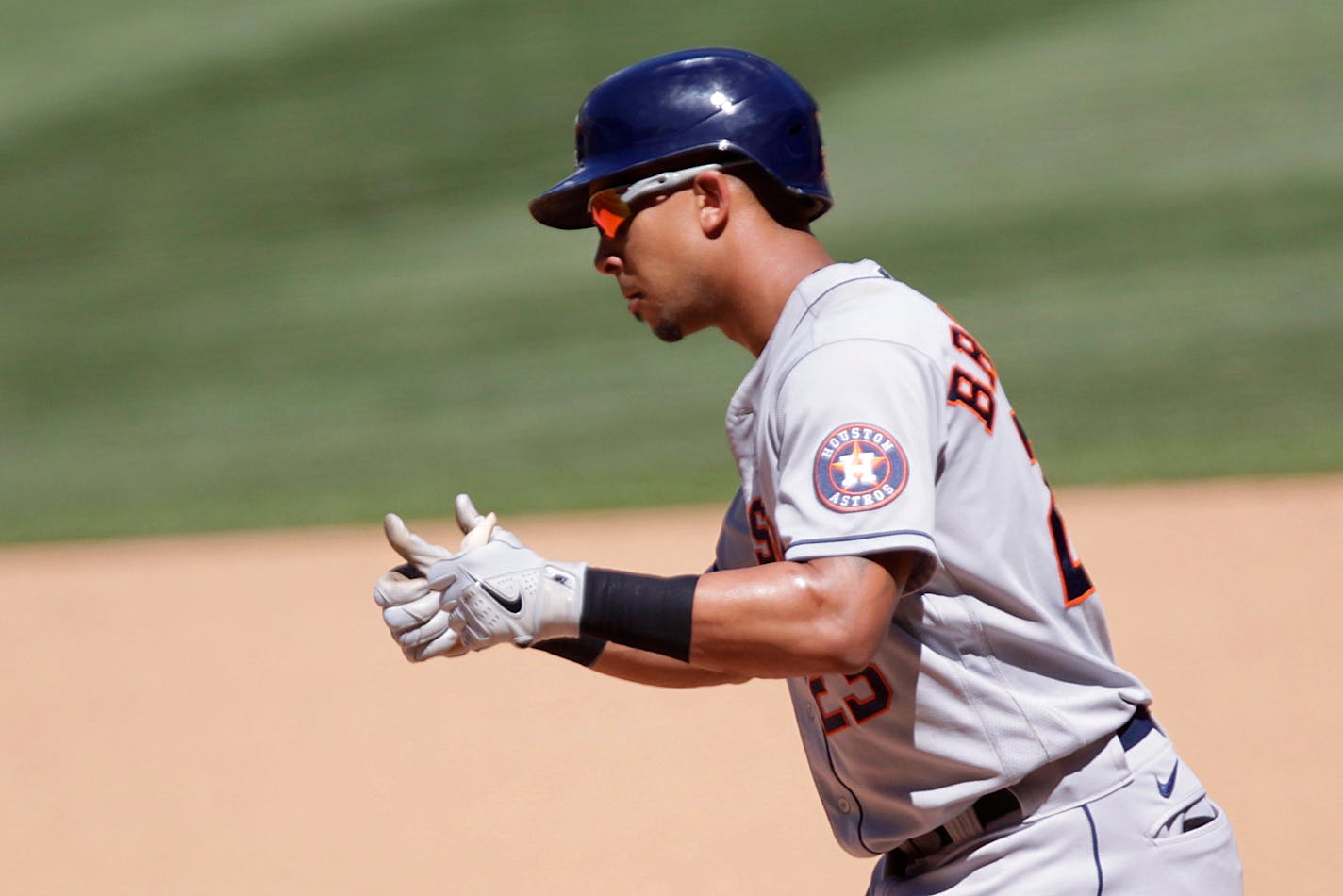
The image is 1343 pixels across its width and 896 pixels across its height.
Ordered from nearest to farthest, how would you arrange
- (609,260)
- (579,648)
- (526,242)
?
(609,260) < (579,648) < (526,242)

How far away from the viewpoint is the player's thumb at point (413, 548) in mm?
2535

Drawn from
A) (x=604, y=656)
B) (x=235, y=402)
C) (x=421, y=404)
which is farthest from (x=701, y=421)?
(x=604, y=656)

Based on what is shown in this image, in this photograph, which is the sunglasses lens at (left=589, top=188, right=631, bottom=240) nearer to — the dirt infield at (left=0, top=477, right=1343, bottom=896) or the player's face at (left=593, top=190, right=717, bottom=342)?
the player's face at (left=593, top=190, right=717, bottom=342)

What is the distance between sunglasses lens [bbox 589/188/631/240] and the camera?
251 cm

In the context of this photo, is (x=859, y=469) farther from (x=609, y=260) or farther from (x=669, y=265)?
(x=609, y=260)

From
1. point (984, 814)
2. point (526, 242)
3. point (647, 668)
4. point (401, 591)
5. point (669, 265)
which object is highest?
point (526, 242)

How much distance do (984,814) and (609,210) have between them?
107 centimetres

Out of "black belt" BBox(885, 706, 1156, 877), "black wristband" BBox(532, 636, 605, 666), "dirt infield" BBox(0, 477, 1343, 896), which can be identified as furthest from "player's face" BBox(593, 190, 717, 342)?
"dirt infield" BBox(0, 477, 1343, 896)

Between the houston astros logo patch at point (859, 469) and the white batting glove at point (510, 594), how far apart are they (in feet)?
1.21

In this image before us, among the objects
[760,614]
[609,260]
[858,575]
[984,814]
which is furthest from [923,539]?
[609,260]

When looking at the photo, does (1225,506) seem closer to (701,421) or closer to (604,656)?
(701,421)

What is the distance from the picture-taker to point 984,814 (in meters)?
2.39

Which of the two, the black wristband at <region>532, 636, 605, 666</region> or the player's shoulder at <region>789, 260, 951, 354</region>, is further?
the black wristband at <region>532, 636, 605, 666</region>

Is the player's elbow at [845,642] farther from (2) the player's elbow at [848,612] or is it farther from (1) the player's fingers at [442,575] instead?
(1) the player's fingers at [442,575]
